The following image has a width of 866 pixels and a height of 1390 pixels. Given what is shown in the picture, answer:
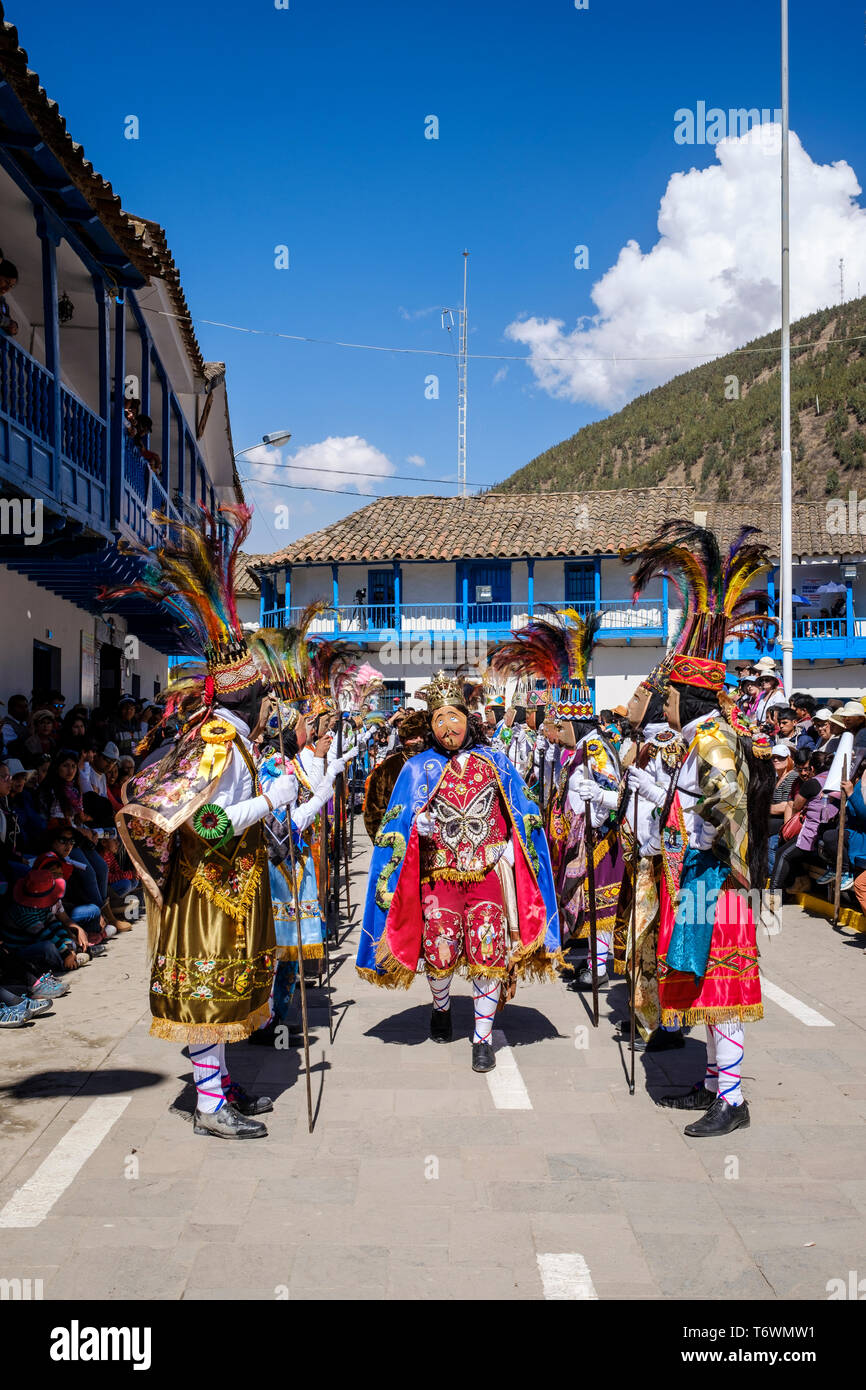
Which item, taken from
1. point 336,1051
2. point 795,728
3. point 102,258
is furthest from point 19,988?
point 795,728

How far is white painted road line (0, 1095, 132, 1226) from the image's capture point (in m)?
3.77

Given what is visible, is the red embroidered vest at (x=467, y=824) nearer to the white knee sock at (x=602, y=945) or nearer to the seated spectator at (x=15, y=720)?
the white knee sock at (x=602, y=945)

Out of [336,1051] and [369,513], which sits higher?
[369,513]

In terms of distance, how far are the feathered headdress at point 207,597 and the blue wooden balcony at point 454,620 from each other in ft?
77.2

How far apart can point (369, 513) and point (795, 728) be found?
74.7 feet

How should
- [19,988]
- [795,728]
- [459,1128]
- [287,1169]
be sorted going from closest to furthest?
[287,1169], [459,1128], [19,988], [795,728]

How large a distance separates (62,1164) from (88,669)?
1024 centimetres

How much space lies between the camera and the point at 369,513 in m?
33.6

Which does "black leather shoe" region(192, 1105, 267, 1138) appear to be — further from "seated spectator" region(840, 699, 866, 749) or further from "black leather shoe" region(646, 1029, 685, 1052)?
"seated spectator" region(840, 699, 866, 749)

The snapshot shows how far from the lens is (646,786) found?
4.86 metres

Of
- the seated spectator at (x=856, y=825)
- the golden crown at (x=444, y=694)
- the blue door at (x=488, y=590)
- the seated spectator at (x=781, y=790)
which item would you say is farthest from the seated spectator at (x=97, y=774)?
the blue door at (x=488, y=590)

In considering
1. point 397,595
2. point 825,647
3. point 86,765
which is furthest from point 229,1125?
point 825,647

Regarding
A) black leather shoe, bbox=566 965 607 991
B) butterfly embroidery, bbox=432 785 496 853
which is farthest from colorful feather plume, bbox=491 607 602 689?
butterfly embroidery, bbox=432 785 496 853

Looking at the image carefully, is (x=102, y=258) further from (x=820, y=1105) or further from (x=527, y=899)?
(x=820, y=1105)
